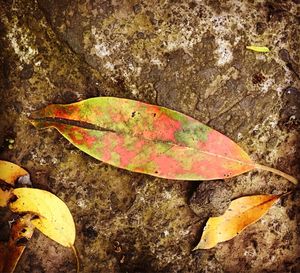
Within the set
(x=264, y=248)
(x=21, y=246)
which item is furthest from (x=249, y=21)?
(x=21, y=246)

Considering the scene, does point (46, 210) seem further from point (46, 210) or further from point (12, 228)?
point (12, 228)

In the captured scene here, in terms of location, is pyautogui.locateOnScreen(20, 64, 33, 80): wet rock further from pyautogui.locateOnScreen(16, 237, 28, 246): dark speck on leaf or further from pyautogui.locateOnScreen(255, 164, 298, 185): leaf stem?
pyautogui.locateOnScreen(255, 164, 298, 185): leaf stem

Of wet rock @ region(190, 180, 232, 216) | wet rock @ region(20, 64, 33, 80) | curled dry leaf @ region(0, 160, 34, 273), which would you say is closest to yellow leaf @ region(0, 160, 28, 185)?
curled dry leaf @ region(0, 160, 34, 273)

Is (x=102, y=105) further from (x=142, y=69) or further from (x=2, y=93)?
(x=2, y=93)

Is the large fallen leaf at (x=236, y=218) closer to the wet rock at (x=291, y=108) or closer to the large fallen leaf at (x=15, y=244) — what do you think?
the wet rock at (x=291, y=108)

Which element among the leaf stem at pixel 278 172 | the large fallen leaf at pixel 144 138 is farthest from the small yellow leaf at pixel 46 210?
the leaf stem at pixel 278 172

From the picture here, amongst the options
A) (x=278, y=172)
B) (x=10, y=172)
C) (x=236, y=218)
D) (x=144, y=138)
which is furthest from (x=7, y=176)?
(x=278, y=172)

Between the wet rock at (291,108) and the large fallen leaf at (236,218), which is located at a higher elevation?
the wet rock at (291,108)
